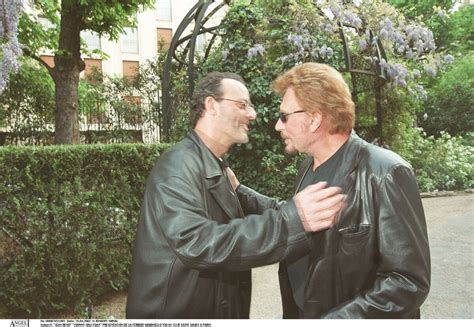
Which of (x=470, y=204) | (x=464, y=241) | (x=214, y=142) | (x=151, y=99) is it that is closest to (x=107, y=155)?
(x=151, y=99)

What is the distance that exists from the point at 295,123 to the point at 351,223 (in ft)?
1.14

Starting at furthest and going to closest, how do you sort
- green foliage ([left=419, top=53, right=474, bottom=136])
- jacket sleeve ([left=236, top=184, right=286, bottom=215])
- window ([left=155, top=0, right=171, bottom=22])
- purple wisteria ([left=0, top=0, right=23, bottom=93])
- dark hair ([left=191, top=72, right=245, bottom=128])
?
window ([left=155, top=0, right=171, bottom=22]) < purple wisteria ([left=0, top=0, right=23, bottom=93]) < green foliage ([left=419, top=53, right=474, bottom=136]) < jacket sleeve ([left=236, top=184, right=286, bottom=215]) < dark hair ([left=191, top=72, right=245, bottom=128])

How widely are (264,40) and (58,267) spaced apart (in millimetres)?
4022

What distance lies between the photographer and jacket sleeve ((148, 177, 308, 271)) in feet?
3.55

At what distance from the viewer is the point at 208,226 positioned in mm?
1139

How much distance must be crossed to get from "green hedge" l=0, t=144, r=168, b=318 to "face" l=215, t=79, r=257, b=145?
2401 millimetres

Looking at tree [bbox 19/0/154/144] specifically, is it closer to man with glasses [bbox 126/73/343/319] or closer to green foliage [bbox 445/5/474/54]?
man with glasses [bbox 126/73/343/319]

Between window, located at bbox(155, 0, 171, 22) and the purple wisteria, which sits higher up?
window, located at bbox(155, 0, 171, 22)

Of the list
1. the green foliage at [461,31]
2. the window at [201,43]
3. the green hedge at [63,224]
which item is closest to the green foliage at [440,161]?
the green foliage at [461,31]

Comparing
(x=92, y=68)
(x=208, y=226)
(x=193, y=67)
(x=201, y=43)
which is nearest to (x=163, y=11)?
(x=193, y=67)

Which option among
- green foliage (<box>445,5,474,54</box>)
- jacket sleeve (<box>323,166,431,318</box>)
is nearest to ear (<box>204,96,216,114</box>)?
jacket sleeve (<box>323,166,431,318</box>)

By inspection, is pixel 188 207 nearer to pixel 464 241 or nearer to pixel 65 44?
pixel 65 44

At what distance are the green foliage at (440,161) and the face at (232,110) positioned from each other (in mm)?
3585

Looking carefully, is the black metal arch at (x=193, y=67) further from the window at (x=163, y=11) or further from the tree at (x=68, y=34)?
the tree at (x=68, y=34)
